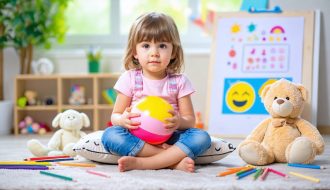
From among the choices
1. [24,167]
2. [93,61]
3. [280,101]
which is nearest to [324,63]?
[280,101]

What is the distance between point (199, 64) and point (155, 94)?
1884 mm

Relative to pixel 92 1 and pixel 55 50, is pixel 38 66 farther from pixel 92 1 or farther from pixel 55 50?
pixel 92 1

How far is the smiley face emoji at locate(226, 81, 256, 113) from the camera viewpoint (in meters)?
3.29

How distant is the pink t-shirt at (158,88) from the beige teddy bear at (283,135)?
0.31m

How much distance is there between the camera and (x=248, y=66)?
11.1 ft

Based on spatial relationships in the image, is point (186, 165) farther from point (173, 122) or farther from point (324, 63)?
point (324, 63)

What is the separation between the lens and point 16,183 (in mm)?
1584

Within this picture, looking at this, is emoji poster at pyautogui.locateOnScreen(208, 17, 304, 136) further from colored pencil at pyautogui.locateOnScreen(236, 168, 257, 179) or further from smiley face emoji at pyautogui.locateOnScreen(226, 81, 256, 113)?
colored pencil at pyautogui.locateOnScreen(236, 168, 257, 179)

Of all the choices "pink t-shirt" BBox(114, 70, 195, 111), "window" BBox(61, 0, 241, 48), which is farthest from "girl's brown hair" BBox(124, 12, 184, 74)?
"window" BBox(61, 0, 241, 48)

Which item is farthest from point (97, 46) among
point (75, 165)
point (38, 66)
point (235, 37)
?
point (75, 165)

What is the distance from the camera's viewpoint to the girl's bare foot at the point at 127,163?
1.77 m

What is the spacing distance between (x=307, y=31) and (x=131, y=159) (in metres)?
1.97

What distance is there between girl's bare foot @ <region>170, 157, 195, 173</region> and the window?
2.27 m

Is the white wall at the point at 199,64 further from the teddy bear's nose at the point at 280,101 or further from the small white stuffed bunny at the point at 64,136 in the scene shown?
the small white stuffed bunny at the point at 64,136
